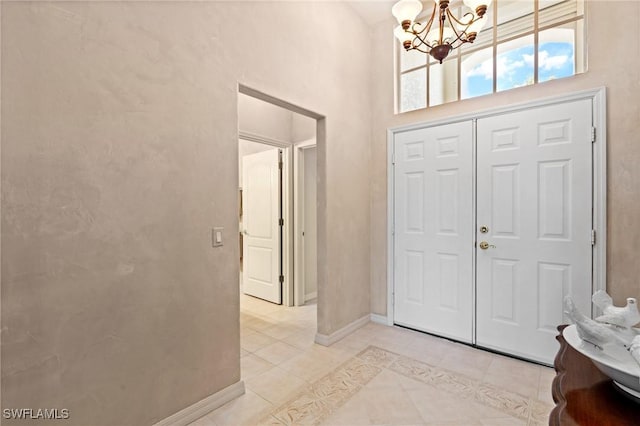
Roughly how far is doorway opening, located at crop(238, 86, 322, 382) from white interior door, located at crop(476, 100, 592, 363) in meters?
1.72

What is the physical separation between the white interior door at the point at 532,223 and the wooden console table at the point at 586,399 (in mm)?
1600

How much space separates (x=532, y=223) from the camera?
98.1 inches

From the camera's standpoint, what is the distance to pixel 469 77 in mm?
2859

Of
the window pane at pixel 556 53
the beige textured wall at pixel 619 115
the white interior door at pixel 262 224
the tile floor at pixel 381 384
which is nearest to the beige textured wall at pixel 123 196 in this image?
the tile floor at pixel 381 384

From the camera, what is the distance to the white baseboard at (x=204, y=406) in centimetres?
174

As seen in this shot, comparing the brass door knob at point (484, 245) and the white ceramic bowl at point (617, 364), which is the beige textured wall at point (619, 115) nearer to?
the brass door knob at point (484, 245)

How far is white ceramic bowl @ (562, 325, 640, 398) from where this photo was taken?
0.84 m

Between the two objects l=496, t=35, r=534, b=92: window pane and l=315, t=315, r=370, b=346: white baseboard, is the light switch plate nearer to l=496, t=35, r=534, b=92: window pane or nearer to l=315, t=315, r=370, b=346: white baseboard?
l=315, t=315, r=370, b=346: white baseboard

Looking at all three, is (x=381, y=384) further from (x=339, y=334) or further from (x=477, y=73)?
(x=477, y=73)

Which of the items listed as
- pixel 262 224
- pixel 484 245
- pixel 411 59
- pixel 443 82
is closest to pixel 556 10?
pixel 443 82

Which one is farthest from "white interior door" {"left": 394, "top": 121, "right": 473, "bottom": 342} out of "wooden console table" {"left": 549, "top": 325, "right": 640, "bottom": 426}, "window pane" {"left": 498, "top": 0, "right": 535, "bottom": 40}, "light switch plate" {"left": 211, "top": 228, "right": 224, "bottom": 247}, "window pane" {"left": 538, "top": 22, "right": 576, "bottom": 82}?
"light switch plate" {"left": 211, "top": 228, "right": 224, "bottom": 247}

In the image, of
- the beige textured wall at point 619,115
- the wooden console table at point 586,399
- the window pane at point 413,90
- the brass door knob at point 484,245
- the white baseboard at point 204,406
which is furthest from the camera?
the window pane at point 413,90

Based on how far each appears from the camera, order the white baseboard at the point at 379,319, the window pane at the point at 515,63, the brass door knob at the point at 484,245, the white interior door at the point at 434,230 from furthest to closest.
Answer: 1. the white baseboard at the point at 379,319
2. the white interior door at the point at 434,230
3. the brass door knob at the point at 484,245
4. the window pane at the point at 515,63

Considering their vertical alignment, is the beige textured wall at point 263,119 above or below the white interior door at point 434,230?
above
